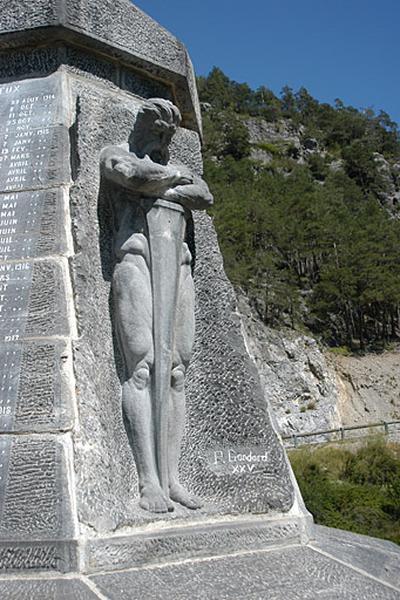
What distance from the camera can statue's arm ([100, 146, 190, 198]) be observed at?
11.3 ft

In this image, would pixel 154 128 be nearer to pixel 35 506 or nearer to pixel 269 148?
pixel 35 506

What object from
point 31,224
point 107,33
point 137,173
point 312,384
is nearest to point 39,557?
point 31,224

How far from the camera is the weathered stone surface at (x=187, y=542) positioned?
8.99 feet

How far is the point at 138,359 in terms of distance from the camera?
11.0 feet

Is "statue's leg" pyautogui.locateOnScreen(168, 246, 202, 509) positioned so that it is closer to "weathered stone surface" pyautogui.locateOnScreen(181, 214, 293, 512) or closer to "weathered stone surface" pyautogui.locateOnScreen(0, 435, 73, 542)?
"weathered stone surface" pyautogui.locateOnScreen(181, 214, 293, 512)

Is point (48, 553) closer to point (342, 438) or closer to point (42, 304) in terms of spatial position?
point (42, 304)

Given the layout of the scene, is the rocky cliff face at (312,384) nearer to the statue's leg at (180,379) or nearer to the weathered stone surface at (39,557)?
the statue's leg at (180,379)

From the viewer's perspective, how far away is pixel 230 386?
3834 mm

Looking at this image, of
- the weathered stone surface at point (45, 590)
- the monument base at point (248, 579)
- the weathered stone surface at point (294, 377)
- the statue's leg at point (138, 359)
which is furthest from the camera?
the weathered stone surface at point (294, 377)

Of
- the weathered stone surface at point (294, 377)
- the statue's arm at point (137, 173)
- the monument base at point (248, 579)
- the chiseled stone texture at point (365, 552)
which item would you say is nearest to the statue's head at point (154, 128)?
the statue's arm at point (137, 173)

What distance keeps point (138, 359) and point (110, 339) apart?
201 millimetres

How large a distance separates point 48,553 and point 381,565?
165 centimetres

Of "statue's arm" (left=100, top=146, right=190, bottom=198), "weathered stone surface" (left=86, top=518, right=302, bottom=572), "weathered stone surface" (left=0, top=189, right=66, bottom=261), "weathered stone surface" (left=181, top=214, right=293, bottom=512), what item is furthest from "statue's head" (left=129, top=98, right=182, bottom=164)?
"weathered stone surface" (left=86, top=518, right=302, bottom=572)

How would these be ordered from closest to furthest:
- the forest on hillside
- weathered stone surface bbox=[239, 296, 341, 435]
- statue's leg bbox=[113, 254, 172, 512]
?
statue's leg bbox=[113, 254, 172, 512]
weathered stone surface bbox=[239, 296, 341, 435]
the forest on hillside
